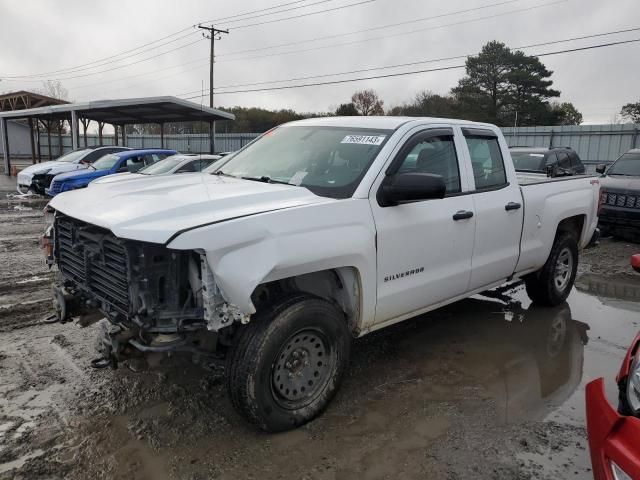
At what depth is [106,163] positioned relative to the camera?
15.4 metres

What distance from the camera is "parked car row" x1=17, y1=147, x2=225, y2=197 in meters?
12.6

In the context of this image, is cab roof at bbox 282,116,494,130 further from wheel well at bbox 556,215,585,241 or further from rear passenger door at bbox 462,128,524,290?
wheel well at bbox 556,215,585,241

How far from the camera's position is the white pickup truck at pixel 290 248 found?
9.46 ft

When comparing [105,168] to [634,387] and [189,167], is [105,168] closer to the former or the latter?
[189,167]

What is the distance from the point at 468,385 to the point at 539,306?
8.15 feet

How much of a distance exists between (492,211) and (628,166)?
831 centimetres

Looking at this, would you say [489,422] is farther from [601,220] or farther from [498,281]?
[601,220]

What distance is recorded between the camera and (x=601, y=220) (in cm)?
1038

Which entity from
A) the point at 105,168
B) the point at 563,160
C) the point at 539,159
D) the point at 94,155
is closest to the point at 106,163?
the point at 105,168

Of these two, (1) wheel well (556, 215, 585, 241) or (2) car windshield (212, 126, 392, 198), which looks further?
(1) wheel well (556, 215, 585, 241)

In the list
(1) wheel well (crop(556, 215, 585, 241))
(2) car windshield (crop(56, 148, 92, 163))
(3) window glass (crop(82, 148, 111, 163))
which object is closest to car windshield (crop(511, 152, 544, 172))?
(1) wheel well (crop(556, 215, 585, 241))

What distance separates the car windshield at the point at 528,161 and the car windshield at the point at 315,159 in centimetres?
924

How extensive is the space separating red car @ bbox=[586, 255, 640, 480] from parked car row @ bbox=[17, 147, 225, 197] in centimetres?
1086

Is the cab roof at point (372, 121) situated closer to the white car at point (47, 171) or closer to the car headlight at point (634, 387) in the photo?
the car headlight at point (634, 387)
